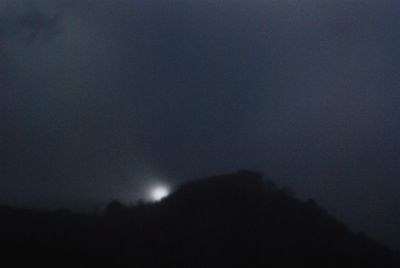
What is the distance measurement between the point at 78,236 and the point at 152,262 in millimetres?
1543

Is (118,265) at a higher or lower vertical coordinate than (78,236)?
lower

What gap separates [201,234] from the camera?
14.5 m

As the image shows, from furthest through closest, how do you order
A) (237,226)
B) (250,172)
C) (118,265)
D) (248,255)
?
1. (250,172)
2. (237,226)
3. (248,255)
4. (118,265)

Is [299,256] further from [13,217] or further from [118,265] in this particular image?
[13,217]

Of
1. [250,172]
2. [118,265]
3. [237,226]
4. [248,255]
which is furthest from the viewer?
[250,172]

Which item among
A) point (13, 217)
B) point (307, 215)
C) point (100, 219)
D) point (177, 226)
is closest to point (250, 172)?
point (307, 215)

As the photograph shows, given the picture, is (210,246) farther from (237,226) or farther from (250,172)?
(250,172)

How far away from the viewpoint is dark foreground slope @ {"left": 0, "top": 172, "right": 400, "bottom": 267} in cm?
1335

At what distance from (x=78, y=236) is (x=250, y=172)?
16.4 ft

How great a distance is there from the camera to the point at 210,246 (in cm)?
1425

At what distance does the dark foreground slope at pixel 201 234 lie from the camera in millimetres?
13352

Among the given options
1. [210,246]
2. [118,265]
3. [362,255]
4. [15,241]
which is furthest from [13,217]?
[362,255]

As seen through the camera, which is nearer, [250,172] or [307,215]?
[307,215]

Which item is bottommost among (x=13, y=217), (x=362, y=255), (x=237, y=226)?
(x=362, y=255)
